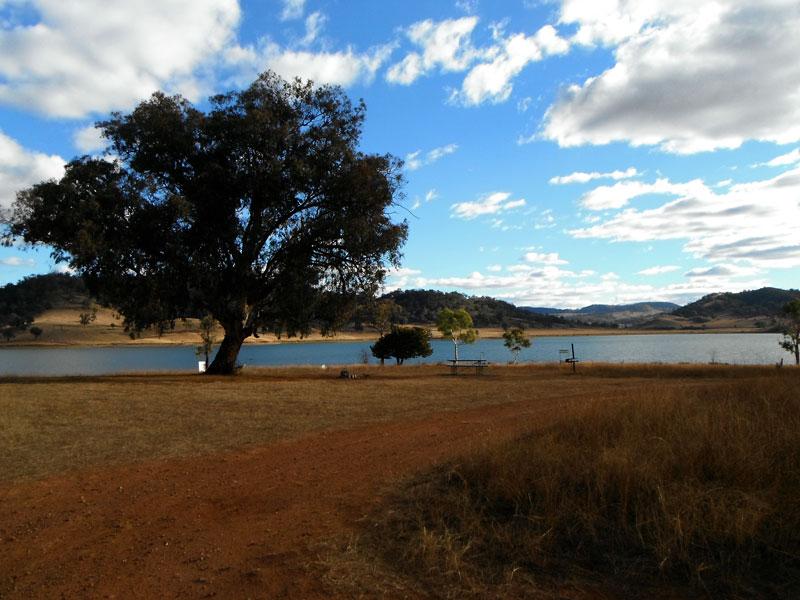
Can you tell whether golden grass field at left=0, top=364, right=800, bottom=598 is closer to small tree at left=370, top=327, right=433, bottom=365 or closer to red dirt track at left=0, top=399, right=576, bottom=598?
red dirt track at left=0, top=399, right=576, bottom=598

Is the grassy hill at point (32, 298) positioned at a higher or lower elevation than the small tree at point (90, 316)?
higher

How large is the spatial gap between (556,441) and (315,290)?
1791 centimetres

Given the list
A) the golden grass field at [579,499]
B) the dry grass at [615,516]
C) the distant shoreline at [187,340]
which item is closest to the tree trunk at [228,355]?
the golden grass field at [579,499]

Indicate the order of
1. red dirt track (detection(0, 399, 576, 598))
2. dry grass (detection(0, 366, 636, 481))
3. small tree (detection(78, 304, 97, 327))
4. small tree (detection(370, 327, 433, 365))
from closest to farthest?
red dirt track (detection(0, 399, 576, 598)) → dry grass (detection(0, 366, 636, 481)) → small tree (detection(78, 304, 97, 327)) → small tree (detection(370, 327, 433, 365))

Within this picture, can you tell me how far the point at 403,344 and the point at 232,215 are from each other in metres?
22.6

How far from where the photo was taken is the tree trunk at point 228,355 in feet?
82.7

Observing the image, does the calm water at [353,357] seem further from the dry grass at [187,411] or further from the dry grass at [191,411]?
the dry grass at [187,411]

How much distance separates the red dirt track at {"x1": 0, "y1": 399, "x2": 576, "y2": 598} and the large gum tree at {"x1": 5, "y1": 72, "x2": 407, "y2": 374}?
14446mm

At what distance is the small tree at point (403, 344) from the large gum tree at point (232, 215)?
61.3ft

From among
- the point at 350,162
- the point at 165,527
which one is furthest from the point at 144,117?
the point at 165,527

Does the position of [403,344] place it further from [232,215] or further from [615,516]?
[615,516]

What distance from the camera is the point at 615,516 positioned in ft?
17.7

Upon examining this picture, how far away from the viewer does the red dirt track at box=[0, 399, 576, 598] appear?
4.71m

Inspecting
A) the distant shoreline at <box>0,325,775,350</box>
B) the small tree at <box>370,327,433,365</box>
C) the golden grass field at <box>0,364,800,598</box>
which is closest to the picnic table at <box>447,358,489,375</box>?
the small tree at <box>370,327,433,365</box>
